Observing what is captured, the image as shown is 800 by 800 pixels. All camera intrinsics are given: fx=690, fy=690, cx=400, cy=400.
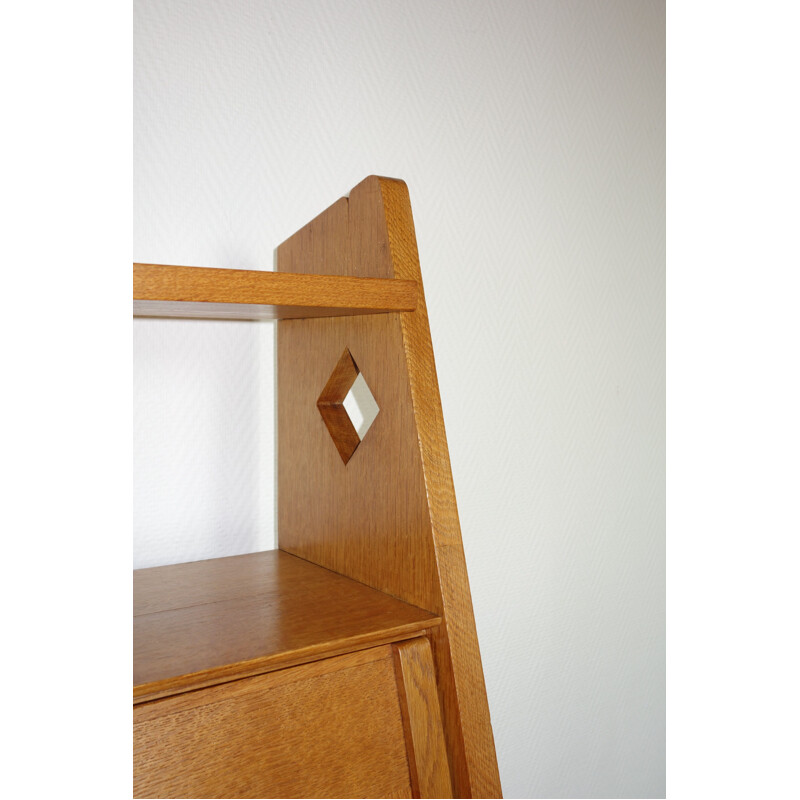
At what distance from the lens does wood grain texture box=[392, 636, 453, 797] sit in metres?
0.62

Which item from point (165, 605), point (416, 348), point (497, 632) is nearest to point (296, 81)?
point (416, 348)

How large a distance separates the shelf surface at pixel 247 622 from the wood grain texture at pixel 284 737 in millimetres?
17

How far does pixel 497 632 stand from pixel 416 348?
79cm

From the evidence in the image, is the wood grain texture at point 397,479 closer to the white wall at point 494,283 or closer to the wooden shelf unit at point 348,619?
the wooden shelf unit at point 348,619

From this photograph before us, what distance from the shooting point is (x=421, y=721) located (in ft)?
2.06

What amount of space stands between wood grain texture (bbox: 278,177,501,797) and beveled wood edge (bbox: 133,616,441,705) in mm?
38

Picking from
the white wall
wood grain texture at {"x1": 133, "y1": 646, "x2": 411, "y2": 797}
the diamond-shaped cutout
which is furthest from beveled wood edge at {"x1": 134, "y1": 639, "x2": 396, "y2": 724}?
the white wall

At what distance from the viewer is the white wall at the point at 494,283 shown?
0.95 m

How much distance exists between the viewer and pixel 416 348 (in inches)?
26.4

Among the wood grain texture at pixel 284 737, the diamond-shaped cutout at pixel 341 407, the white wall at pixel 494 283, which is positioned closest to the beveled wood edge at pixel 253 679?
the wood grain texture at pixel 284 737

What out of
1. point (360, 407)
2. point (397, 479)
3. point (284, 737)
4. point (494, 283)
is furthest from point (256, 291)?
point (494, 283)
